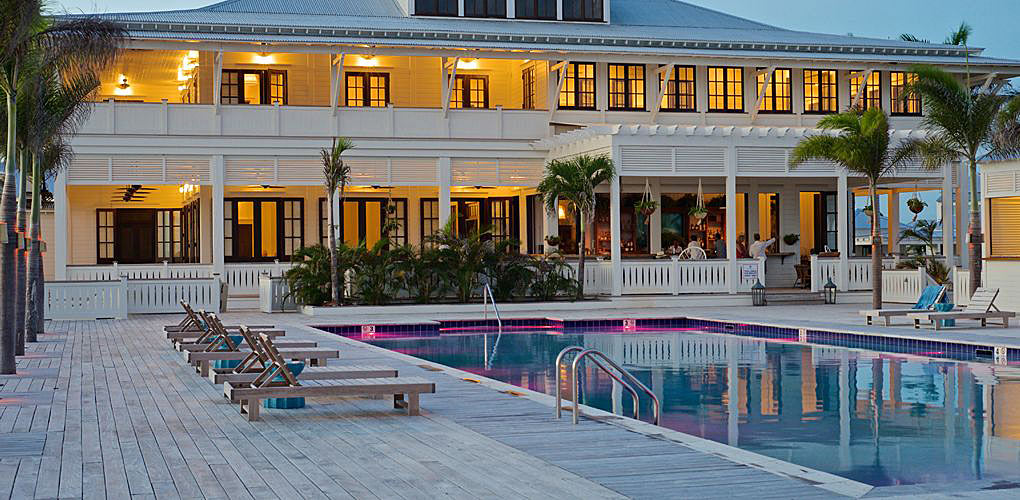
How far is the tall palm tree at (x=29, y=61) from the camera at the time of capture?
1157cm

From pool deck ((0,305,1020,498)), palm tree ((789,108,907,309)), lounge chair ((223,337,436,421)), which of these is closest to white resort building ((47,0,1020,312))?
palm tree ((789,108,907,309))

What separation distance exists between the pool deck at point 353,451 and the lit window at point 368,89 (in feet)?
54.8

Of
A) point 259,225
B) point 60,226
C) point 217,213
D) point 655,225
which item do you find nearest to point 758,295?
point 655,225

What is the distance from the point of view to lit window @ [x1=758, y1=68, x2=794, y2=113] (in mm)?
28828

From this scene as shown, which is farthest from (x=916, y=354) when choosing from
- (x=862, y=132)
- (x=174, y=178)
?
(x=174, y=178)

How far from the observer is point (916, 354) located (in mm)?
15664

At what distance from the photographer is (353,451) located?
7.53 meters

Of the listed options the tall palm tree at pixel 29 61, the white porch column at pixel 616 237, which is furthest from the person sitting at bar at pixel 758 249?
the tall palm tree at pixel 29 61

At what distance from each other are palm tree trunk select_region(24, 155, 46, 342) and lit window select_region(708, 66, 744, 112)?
16601 mm

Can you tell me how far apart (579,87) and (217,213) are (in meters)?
8.82

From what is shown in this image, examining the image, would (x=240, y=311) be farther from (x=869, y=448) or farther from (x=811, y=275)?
(x=869, y=448)

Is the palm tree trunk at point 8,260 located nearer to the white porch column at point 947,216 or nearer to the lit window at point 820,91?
the white porch column at point 947,216

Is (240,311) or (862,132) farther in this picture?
(240,311)

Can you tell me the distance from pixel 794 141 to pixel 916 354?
10.5 meters
